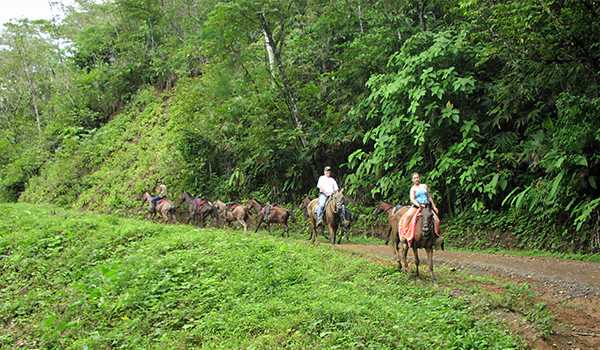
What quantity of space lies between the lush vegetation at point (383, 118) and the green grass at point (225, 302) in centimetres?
345

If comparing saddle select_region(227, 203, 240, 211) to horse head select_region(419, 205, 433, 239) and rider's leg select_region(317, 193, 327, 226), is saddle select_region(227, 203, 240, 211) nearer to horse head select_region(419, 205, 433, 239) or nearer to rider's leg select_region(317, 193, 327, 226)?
rider's leg select_region(317, 193, 327, 226)

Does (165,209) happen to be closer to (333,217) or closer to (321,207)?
(321,207)

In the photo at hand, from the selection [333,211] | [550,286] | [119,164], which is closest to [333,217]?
[333,211]

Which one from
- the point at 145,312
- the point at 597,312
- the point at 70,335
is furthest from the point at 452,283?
the point at 70,335

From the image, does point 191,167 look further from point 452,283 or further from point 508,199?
point 452,283

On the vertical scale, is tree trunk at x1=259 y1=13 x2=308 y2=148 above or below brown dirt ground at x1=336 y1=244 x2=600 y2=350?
above

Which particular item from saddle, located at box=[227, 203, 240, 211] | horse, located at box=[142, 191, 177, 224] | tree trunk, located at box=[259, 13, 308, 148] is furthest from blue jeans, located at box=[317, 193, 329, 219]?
horse, located at box=[142, 191, 177, 224]

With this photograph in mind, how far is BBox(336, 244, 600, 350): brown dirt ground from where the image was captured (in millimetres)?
5676

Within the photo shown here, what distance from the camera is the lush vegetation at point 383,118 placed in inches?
398

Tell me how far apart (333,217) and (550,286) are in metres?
5.51

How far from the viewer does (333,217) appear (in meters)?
11.7

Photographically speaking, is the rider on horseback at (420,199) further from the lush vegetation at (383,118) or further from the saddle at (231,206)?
the saddle at (231,206)

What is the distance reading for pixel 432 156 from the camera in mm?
14297

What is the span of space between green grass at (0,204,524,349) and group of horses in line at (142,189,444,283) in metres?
0.72
